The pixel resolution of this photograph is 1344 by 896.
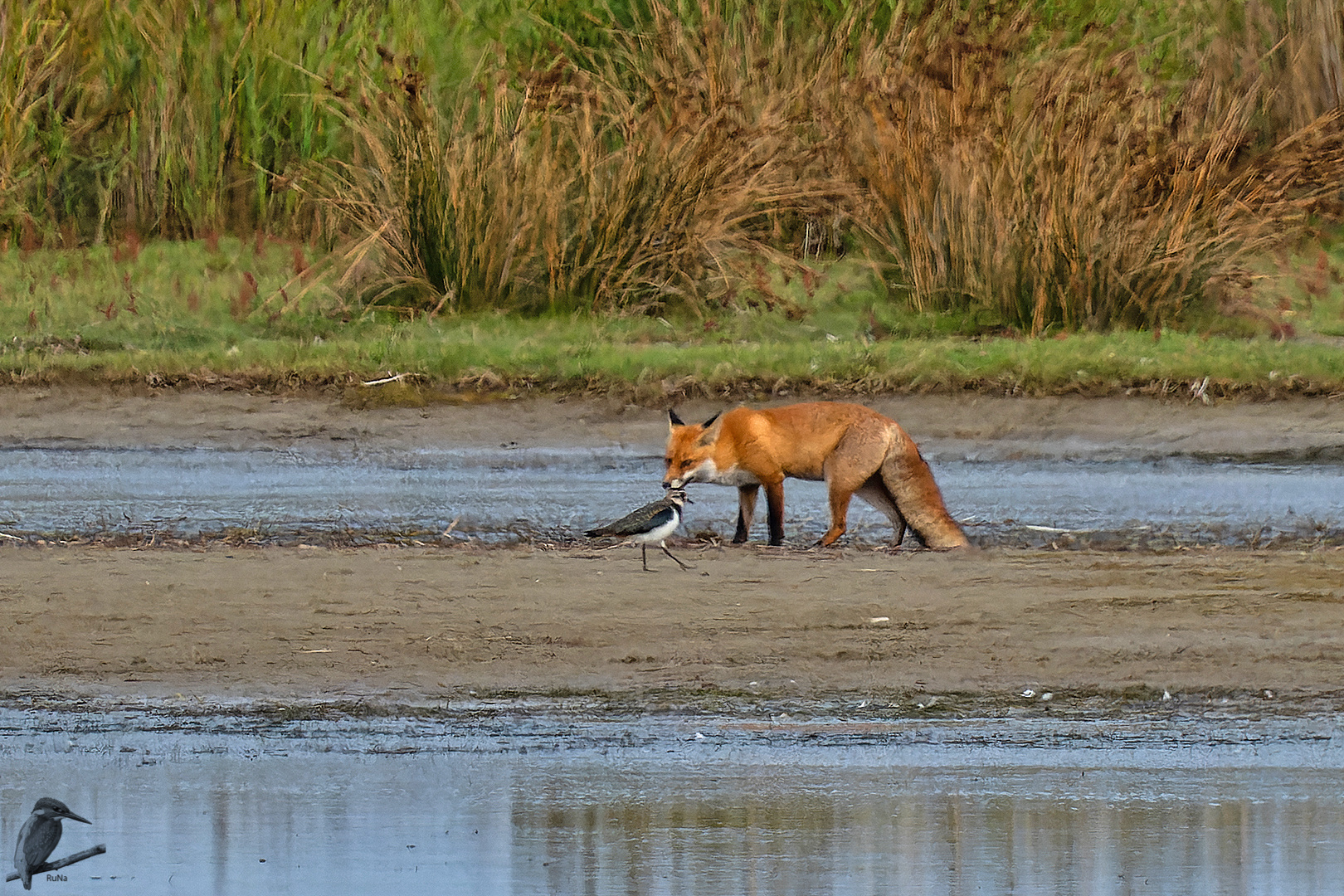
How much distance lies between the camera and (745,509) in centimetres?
899

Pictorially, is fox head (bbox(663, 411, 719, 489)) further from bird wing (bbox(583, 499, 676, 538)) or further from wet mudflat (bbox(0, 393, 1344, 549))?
bird wing (bbox(583, 499, 676, 538))

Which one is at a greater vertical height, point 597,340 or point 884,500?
point 597,340

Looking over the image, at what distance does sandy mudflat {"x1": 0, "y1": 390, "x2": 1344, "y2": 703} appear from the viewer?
20.9ft

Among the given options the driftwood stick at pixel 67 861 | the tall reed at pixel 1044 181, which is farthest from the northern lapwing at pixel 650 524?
the tall reed at pixel 1044 181

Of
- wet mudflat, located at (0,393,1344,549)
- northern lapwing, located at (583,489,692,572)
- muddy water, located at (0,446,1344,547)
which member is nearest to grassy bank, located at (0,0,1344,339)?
wet mudflat, located at (0,393,1344,549)

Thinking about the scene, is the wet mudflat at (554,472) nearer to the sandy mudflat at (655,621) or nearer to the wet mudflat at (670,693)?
the wet mudflat at (670,693)

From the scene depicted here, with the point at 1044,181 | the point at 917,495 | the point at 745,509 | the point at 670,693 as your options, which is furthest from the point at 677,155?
the point at 670,693

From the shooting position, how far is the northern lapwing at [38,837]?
455cm

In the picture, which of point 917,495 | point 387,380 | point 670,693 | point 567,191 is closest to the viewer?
point 670,693

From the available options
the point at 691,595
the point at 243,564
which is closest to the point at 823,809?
the point at 691,595

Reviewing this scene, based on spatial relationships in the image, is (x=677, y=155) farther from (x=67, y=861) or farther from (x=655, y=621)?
(x=67, y=861)

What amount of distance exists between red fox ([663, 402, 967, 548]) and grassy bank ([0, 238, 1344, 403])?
354 cm

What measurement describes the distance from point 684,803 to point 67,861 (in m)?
1.48

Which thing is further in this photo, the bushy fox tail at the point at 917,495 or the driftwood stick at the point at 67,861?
the bushy fox tail at the point at 917,495
